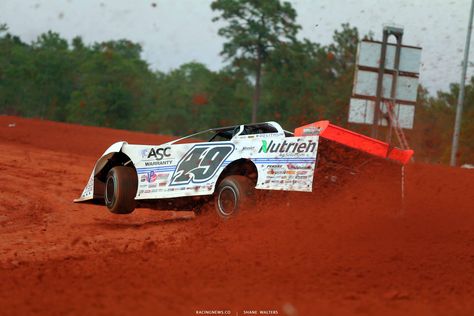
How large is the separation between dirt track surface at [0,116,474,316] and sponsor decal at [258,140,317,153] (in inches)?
21.1

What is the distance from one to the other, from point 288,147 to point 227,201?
109 cm

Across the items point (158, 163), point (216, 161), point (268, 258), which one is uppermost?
point (216, 161)

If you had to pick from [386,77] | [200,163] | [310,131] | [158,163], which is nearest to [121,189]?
[158,163]

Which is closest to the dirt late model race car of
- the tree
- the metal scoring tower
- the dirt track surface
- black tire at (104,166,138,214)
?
black tire at (104,166,138,214)

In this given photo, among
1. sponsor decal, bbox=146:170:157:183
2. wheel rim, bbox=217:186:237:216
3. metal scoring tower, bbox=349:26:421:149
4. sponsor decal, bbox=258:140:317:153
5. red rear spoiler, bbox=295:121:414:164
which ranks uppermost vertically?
metal scoring tower, bbox=349:26:421:149

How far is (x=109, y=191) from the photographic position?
9398mm

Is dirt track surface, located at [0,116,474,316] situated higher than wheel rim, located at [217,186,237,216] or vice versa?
wheel rim, located at [217,186,237,216]

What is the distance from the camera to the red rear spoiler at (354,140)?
7.12 m

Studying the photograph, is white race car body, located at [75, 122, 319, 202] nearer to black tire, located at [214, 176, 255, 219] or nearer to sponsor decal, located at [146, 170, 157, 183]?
sponsor decal, located at [146, 170, 157, 183]

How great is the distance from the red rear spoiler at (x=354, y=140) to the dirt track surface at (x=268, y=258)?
21 centimetres

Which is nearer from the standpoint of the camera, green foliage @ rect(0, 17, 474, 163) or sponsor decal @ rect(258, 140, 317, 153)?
sponsor decal @ rect(258, 140, 317, 153)

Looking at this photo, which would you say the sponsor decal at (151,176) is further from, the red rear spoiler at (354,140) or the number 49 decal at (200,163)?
the red rear spoiler at (354,140)

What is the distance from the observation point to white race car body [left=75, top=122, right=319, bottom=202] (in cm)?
712

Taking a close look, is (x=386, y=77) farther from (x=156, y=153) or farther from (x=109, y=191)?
(x=109, y=191)
